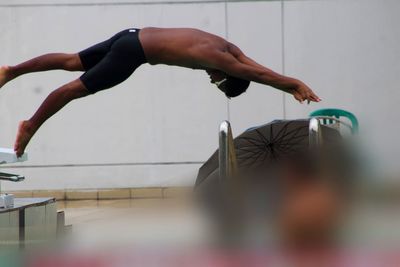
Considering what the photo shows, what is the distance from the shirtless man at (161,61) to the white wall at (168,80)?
674cm

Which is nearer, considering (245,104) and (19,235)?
(19,235)

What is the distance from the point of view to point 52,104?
3908 millimetres

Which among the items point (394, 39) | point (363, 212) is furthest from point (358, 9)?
point (363, 212)

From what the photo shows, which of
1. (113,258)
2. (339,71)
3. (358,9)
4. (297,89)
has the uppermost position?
(358,9)

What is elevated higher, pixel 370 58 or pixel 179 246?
pixel 370 58

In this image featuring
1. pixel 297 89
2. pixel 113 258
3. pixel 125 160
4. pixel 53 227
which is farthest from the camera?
pixel 125 160

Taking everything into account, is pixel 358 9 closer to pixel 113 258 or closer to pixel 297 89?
pixel 297 89

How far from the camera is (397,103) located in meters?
10.2

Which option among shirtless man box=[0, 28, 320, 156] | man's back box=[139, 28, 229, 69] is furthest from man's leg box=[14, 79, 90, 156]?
man's back box=[139, 28, 229, 69]

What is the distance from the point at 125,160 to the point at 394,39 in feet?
12.4

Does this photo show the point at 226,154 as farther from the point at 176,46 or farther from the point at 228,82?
the point at 176,46

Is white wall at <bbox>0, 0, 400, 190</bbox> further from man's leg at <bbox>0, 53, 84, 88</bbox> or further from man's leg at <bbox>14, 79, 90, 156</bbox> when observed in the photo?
man's leg at <bbox>0, 53, 84, 88</bbox>

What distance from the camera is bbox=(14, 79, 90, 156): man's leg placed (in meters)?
3.82

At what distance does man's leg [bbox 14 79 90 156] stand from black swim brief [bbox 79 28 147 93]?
0.05 m
